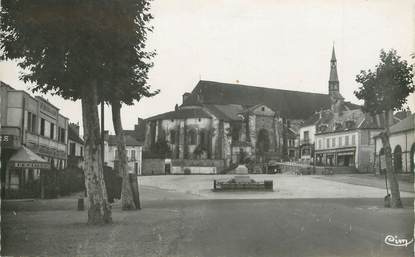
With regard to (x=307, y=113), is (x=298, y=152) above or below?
below

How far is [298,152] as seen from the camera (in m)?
86.6

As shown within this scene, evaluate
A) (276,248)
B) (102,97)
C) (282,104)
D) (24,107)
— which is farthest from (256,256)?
(282,104)

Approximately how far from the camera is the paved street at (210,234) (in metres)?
11.2

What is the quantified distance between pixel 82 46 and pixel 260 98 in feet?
285

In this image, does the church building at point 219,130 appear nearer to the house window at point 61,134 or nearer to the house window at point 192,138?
the house window at point 192,138

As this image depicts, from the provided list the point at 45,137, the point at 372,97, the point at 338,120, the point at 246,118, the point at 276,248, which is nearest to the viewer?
the point at 276,248

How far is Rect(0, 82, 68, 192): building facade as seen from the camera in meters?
27.5

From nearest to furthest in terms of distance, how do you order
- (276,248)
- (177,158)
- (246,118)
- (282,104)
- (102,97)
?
(276,248), (102,97), (177,158), (246,118), (282,104)

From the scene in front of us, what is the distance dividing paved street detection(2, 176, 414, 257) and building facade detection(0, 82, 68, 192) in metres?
7.53

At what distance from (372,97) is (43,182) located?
1778cm

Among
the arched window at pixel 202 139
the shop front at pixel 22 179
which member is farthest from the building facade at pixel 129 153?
the shop front at pixel 22 179

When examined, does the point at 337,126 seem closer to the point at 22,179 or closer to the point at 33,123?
the point at 33,123

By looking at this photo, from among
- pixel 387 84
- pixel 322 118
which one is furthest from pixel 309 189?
pixel 322 118

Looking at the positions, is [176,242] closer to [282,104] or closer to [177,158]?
[177,158]
